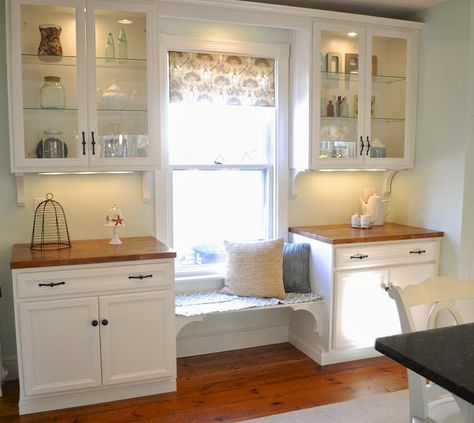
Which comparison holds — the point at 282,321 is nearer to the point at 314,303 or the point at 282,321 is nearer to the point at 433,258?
the point at 314,303

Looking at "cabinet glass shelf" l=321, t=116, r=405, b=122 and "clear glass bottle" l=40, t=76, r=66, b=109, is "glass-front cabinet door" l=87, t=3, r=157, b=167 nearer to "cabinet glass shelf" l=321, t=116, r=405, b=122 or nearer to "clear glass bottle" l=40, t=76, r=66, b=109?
"clear glass bottle" l=40, t=76, r=66, b=109

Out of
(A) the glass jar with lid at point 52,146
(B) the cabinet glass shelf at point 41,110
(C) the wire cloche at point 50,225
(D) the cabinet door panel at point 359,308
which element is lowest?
(D) the cabinet door panel at point 359,308

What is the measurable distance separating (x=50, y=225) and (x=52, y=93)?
0.81 metres

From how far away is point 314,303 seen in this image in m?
3.25

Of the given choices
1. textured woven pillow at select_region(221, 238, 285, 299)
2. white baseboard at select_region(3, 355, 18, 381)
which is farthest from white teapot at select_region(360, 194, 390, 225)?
white baseboard at select_region(3, 355, 18, 381)

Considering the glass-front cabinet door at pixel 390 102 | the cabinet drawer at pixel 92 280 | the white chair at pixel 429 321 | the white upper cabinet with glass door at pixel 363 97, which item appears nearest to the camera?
the white chair at pixel 429 321

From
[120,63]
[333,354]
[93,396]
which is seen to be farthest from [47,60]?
[333,354]

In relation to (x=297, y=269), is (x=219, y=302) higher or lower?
lower

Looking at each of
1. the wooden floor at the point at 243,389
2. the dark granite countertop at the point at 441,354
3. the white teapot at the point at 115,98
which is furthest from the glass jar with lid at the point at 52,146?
the dark granite countertop at the point at 441,354

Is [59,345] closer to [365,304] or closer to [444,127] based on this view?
[365,304]

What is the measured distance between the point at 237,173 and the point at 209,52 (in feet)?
2.81

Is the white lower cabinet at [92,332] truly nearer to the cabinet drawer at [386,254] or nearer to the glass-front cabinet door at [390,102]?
the cabinet drawer at [386,254]

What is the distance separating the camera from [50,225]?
305cm

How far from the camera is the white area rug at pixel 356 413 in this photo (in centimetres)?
260
